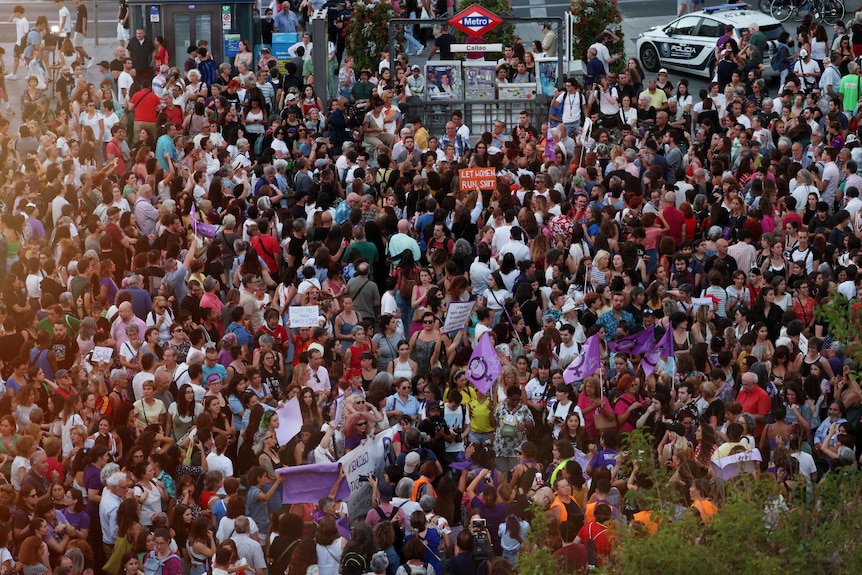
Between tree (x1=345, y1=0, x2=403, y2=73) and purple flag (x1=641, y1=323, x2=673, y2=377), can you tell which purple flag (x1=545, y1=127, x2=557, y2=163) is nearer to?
purple flag (x1=641, y1=323, x2=673, y2=377)

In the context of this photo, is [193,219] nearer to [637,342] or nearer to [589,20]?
[637,342]

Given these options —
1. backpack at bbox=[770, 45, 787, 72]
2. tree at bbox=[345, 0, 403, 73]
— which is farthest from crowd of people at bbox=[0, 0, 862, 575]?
tree at bbox=[345, 0, 403, 73]

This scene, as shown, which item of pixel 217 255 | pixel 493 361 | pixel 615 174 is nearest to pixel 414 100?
pixel 615 174

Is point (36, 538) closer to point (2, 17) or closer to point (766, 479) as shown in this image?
point (766, 479)

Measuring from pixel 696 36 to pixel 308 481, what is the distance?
19.8 meters

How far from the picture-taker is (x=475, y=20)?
2806 centimetres

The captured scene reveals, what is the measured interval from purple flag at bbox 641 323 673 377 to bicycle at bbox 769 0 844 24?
1814 centimetres

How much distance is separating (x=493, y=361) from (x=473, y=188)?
4.83 metres

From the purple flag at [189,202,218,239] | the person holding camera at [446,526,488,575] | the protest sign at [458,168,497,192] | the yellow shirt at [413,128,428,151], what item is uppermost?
the yellow shirt at [413,128,428,151]

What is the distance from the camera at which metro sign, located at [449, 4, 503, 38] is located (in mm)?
28062

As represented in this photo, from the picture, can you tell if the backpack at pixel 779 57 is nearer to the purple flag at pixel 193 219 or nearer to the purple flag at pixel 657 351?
the purple flag at pixel 193 219

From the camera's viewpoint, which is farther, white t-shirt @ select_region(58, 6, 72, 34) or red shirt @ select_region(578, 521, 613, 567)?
white t-shirt @ select_region(58, 6, 72, 34)

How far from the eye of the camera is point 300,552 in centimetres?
1340

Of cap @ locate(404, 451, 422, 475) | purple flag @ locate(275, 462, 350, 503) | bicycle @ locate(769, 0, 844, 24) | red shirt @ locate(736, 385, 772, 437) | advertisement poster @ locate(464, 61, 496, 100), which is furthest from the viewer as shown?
bicycle @ locate(769, 0, 844, 24)
